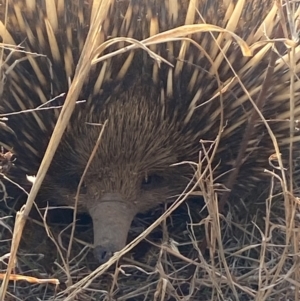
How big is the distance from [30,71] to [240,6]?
0.52 m

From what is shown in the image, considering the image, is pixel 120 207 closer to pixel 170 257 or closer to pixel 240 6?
pixel 170 257

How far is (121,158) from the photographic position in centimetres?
176

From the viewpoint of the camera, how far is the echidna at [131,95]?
1.72 m

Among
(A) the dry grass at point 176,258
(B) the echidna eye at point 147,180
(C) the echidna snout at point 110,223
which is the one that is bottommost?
(A) the dry grass at point 176,258

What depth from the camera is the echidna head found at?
1.72 meters

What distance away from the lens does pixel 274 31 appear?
6.03 feet

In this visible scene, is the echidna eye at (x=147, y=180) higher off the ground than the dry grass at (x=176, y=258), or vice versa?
the echidna eye at (x=147, y=180)

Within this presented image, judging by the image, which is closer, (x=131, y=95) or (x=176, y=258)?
(x=131, y=95)

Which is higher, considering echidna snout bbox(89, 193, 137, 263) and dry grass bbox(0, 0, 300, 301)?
echidna snout bbox(89, 193, 137, 263)

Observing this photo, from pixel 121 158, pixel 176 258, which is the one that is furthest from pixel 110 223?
pixel 176 258

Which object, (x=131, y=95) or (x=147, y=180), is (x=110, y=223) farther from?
(x=131, y=95)

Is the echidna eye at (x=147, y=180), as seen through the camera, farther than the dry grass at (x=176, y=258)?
Yes

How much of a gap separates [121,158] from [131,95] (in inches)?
6.0

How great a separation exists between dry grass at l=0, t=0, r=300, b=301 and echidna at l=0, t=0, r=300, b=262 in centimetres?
9
